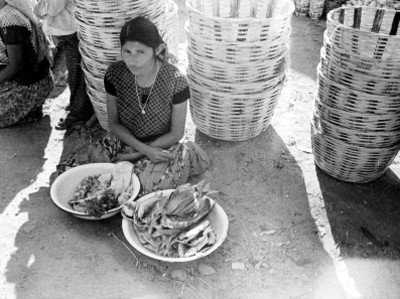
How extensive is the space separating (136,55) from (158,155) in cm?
65

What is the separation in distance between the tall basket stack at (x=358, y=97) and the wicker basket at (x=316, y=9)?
9.18 ft

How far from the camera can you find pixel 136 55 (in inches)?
95.1

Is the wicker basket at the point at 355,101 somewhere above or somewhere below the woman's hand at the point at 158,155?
above

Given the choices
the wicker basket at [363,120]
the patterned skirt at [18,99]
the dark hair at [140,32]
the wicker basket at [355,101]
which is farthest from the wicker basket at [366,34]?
the patterned skirt at [18,99]

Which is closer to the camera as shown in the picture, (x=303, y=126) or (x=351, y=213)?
(x=351, y=213)

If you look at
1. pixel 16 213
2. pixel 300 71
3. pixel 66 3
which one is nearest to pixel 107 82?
pixel 66 3

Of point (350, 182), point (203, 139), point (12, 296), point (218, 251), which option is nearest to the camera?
point (12, 296)

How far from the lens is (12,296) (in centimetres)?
220

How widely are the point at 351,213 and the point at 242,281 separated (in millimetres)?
921

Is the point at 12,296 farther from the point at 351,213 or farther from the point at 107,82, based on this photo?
the point at 351,213

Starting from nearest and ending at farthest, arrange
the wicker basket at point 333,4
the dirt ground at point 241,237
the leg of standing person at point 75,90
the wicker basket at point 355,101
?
the dirt ground at point 241,237
the wicker basket at point 355,101
the leg of standing person at point 75,90
the wicker basket at point 333,4

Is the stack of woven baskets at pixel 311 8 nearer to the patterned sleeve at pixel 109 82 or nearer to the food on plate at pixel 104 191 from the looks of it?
the patterned sleeve at pixel 109 82

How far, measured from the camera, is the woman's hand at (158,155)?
269cm

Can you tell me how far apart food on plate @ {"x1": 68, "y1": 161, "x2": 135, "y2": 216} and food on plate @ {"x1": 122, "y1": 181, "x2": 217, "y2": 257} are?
0.51 ft
